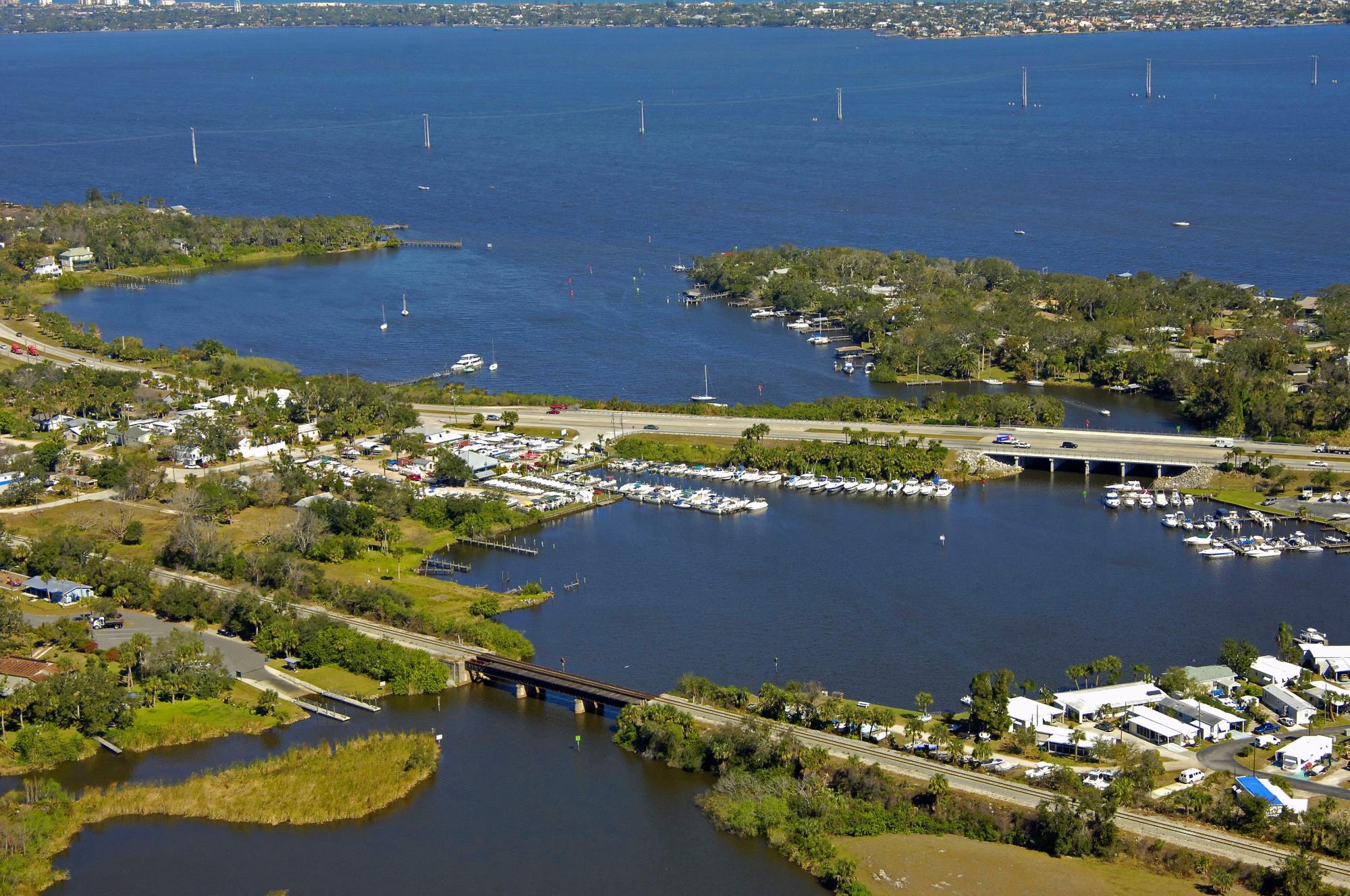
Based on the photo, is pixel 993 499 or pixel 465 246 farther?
A: pixel 465 246

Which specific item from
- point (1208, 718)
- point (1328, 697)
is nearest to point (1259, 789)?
point (1208, 718)

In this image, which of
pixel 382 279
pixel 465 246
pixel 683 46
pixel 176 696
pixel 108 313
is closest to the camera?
pixel 176 696

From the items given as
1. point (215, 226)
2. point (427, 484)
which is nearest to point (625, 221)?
point (215, 226)

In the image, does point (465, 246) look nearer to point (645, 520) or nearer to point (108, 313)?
point (108, 313)

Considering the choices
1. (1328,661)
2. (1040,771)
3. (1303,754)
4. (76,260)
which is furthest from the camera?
(76,260)

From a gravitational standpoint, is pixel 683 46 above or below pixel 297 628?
above

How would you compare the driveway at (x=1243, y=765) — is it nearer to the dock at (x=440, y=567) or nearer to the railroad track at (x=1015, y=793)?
the railroad track at (x=1015, y=793)

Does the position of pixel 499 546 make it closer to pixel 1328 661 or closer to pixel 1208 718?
pixel 1208 718

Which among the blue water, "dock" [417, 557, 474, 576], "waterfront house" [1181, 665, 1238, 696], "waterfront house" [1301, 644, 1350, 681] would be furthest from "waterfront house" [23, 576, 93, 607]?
"waterfront house" [1301, 644, 1350, 681]
